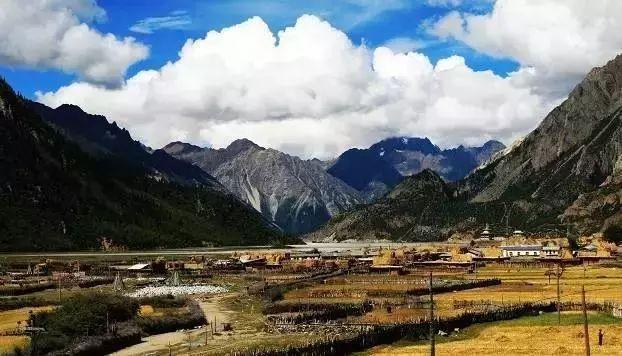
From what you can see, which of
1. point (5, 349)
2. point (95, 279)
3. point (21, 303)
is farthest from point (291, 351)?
point (95, 279)

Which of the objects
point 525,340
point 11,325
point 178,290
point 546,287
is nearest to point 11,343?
point 11,325

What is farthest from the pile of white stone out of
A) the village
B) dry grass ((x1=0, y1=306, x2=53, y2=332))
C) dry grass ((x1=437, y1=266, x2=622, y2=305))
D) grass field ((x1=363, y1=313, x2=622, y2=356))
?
grass field ((x1=363, y1=313, x2=622, y2=356))

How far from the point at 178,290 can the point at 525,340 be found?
8883 cm

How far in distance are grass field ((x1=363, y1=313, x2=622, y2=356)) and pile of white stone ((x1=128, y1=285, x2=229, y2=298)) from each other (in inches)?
2846

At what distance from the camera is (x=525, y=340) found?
77312mm

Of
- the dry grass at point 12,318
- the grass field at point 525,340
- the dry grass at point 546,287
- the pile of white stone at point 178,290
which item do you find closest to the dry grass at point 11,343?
the dry grass at point 12,318

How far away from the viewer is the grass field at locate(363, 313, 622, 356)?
2798 inches

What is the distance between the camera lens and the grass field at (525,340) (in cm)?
7106

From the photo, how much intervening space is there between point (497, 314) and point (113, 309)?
1973 inches

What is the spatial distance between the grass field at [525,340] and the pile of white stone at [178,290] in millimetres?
72277

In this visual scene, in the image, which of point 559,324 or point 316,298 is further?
point 316,298

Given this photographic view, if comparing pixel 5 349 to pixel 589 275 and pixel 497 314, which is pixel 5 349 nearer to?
pixel 497 314

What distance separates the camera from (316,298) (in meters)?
130

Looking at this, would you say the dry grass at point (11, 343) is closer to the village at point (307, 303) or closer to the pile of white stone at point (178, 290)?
the village at point (307, 303)
